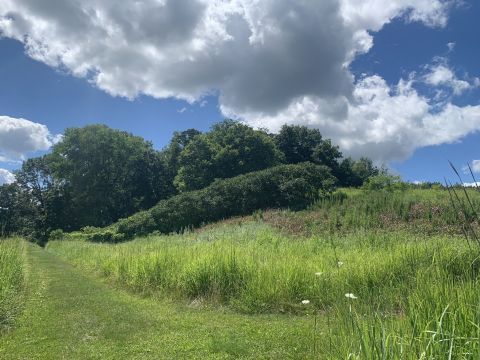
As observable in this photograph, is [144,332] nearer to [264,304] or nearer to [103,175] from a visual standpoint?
[264,304]

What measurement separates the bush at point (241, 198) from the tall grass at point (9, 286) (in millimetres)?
17206

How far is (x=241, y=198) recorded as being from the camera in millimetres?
28297

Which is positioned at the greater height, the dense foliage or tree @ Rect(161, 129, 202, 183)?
tree @ Rect(161, 129, 202, 183)

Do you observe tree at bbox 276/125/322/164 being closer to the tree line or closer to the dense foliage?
the tree line

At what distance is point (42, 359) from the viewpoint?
569cm

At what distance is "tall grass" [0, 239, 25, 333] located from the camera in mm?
7578

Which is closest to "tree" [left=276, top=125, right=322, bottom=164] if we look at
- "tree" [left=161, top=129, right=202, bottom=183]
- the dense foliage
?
"tree" [left=161, top=129, right=202, bottom=183]

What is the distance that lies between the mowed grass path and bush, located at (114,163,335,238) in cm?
1863

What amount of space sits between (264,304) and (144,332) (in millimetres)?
2392

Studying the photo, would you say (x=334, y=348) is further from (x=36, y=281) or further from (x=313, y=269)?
(x=36, y=281)

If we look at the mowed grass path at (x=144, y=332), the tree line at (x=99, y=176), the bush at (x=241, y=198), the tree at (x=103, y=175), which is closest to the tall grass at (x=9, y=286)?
the mowed grass path at (x=144, y=332)

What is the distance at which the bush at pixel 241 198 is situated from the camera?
28.0 m

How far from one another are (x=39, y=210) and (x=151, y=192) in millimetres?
15522

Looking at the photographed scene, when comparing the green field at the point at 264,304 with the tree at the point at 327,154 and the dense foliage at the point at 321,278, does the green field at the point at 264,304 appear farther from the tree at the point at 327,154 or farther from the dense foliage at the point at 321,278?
the tree at the point at 327,154
